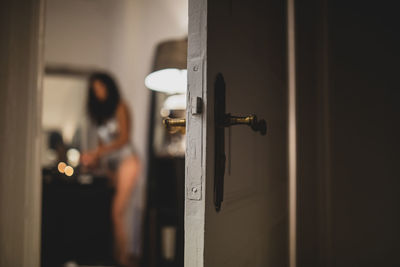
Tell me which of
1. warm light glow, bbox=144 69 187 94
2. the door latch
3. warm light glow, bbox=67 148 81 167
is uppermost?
warm light glow, bbox=144 69 187 94

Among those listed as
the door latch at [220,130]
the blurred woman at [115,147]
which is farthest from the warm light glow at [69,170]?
the door latch at [220,130]

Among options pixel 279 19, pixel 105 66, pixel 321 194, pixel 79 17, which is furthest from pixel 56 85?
pixel 321 194

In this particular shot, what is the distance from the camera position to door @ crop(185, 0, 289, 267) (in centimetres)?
54

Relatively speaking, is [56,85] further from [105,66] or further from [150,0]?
[150,0]

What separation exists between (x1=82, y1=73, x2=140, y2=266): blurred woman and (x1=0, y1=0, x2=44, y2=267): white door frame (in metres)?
1.57

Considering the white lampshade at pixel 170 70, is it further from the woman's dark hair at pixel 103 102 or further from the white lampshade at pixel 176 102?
the woman's dark hair at pixel 103 102

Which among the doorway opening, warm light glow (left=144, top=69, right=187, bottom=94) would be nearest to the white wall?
the doorway opening

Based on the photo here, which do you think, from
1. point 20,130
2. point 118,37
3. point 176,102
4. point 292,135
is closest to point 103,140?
point 118,37

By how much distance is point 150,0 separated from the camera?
2.77m

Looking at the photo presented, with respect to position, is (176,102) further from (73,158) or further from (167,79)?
(73,158)

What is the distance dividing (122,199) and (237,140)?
6.49 feet

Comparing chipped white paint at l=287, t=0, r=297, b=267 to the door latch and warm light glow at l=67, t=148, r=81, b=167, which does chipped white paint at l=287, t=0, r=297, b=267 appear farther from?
warm light glow at l=67, t=148, r=81, b=167

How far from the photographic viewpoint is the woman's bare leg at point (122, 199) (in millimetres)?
2402

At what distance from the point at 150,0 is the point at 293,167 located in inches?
92.8
